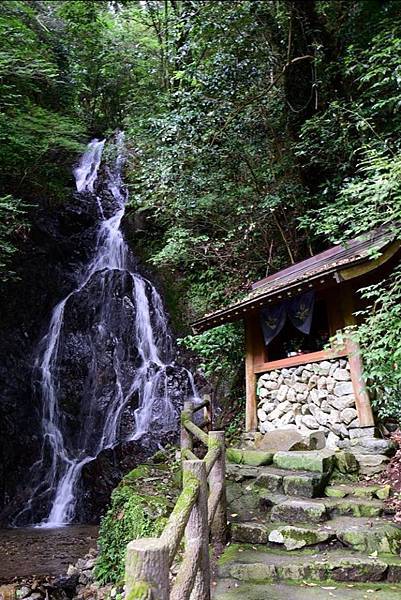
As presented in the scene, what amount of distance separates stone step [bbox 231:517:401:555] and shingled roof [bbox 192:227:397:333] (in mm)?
3078

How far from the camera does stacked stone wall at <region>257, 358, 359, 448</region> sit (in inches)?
280

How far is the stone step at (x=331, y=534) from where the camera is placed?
176 inches

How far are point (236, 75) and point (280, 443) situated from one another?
779 cm

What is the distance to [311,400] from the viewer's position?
25.1ft

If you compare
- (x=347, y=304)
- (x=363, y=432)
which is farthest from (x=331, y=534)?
(x=347, y=304)

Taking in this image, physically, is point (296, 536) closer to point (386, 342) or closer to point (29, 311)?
point (386, 342)

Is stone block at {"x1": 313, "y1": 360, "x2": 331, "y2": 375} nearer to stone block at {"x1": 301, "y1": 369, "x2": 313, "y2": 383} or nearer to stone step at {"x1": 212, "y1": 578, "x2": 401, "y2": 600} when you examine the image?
stone block at {"x1": 301, "y1": 369, "x2": 313, "y2": 383}

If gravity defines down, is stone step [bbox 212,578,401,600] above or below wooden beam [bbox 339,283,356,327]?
below

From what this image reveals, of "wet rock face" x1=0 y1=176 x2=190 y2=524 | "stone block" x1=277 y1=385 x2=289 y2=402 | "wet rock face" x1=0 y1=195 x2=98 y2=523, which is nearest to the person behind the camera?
"stone block" x1=277 y1=385 x2=289 y2=402

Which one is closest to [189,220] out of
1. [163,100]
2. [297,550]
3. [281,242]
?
[281,242]

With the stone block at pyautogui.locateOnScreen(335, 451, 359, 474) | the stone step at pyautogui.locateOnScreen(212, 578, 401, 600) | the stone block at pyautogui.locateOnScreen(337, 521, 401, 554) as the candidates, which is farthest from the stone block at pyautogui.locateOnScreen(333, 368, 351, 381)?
the stone step at pyautogui.locateOnScreen(212, 578, 401, 600)

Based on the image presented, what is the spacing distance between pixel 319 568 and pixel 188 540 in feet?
4.60

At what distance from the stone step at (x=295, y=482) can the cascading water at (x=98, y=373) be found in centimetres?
574

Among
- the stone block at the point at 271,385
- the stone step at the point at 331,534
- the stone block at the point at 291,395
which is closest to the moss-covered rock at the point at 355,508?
the stone step at the point at 331,534
